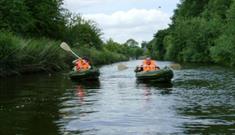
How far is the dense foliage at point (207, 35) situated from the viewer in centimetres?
5190

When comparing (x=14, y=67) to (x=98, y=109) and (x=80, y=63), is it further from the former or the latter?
(x=98, y=109)

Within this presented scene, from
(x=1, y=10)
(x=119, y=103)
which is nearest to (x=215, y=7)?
(x=1, y=10)

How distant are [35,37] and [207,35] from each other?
26467mm

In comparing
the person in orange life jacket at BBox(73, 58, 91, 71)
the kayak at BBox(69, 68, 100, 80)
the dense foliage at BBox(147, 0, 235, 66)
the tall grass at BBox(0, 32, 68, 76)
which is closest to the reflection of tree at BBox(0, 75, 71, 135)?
the kayak at BBox(69, 68, 100, 80)

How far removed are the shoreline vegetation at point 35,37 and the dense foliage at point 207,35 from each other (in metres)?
14.8

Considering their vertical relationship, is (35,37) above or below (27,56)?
above

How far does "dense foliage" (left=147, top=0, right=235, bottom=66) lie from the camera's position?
51900mm

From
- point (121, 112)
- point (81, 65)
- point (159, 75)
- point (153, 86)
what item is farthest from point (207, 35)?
point (121, 112)

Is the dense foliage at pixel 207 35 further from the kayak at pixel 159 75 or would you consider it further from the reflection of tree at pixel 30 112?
the reflection of tree at pixel 30 112

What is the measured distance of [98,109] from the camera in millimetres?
16984

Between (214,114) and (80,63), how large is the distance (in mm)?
18765

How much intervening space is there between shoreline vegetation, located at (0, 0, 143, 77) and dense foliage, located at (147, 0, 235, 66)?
Answer: 14764 millimetres

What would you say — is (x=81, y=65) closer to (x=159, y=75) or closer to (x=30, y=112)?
(x=159, y=75)

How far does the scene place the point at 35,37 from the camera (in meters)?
57.0
